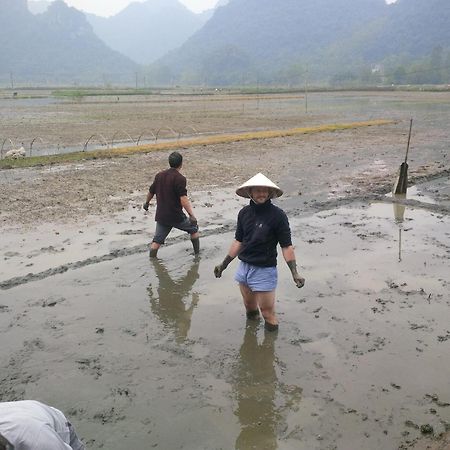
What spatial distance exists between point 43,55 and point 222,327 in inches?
7900

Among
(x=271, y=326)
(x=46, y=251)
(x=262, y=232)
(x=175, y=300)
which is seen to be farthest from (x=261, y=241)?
(x=46, y=251)

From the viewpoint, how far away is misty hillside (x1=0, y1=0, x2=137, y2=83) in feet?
562

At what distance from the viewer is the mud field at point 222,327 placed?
403 centimetres

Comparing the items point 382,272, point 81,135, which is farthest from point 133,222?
point 81,135

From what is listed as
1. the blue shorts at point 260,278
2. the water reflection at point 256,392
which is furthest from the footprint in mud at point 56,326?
the blue shorts at point 260,278

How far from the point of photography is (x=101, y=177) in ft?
44.7

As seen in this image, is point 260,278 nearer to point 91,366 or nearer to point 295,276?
point 295,276

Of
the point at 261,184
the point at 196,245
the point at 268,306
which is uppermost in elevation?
the point at 261,184

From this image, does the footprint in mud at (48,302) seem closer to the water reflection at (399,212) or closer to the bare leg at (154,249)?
the bare leg at (154,249)

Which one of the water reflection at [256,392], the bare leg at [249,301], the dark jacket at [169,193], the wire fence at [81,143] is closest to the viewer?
the water reflection at [256,392]

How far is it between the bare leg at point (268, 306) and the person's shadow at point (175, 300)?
90cm

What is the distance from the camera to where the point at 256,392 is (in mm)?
4391

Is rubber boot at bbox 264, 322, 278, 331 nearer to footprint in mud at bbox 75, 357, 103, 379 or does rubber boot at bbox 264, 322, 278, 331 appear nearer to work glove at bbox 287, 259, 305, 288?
work glove at bbox 287, 259, 305, 288

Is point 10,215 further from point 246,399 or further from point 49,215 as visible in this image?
point 246,399
